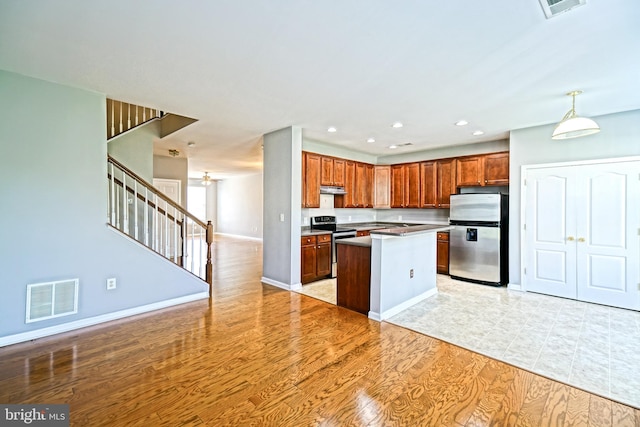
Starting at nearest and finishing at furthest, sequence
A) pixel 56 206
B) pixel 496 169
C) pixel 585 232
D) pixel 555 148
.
→ pixel 56 206, pixel 585 232, pixel 555 148, pixel 496 169

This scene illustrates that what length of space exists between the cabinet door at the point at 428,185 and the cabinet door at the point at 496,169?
0.94 m

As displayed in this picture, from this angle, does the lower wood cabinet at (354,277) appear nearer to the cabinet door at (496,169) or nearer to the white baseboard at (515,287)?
the white baseboard at (515,287)

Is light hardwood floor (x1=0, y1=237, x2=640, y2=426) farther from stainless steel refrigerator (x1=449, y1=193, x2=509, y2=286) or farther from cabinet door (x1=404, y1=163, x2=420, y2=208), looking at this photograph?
cabinet door (x1=404, y1=163, x2=420, y2=208)

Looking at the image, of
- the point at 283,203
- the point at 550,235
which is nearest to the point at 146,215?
the point at 283,203

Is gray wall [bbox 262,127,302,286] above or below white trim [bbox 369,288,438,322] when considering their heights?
above

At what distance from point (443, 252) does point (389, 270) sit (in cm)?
265

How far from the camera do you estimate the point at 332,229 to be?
5820mm

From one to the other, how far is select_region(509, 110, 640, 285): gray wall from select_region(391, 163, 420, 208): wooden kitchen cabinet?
6.09 ft

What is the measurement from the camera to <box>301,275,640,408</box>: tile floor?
236cm

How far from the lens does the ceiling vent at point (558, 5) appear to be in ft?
5.87

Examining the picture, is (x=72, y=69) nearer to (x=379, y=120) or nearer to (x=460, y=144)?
(x=379, y=120)

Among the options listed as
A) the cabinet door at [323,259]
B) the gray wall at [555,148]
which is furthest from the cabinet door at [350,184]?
the gray wall at [555,148]

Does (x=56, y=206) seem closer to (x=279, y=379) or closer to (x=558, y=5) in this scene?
(x=279, y=379)

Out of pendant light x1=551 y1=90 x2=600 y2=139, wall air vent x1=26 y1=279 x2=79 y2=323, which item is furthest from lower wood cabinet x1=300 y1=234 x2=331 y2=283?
pendant light x1=551 y1=90 x2=600 y2=139
